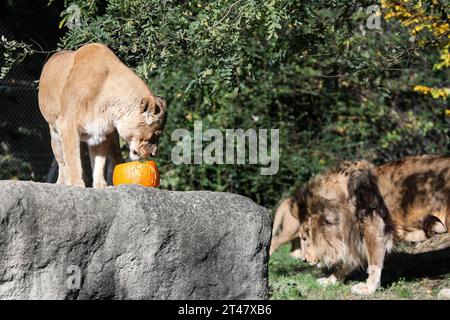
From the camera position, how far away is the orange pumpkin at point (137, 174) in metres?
5.98

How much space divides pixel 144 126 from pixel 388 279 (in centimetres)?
349

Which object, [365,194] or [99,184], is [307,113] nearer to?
[365,194]

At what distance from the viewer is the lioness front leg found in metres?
7.86

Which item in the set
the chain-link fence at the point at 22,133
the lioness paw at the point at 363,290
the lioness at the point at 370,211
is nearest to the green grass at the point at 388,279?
the lioness paw at the point at 363,290

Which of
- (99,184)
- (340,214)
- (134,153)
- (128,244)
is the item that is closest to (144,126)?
(134,153)

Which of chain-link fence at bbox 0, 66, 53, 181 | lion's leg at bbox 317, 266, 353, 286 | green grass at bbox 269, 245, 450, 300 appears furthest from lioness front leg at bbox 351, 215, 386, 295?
chain-link fence at bbox 0, 66, 53, 181

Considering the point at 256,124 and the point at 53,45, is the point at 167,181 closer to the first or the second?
the point at 256,124

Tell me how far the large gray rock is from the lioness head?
0.93 m

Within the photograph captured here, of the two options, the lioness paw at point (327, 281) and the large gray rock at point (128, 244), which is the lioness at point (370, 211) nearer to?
the lioness paw at point (327, 281)

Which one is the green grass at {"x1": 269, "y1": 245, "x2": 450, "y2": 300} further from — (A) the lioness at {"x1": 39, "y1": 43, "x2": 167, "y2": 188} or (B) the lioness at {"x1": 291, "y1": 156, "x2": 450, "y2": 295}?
(A) the lioness at {"x1": 39, "y1": 43, "x2": 167, "y2": 188}

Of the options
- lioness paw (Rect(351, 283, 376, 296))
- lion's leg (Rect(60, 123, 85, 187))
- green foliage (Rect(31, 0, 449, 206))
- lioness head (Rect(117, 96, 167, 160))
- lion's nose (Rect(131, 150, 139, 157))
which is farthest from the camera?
green foliage (Rect(31, 0, 449, 206))

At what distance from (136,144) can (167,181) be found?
5.71 meters

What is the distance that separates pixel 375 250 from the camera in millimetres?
7906

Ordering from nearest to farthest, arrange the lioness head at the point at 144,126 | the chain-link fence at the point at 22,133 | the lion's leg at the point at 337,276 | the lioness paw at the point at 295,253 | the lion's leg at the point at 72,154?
1. the lion's leg at the point at 72,154
2. the lioness head at the point at 144,126
3. the lion's leg at the point at 337,276
4. the lioness paw at the point at 295,253
5. the chain-link fence at the point at 22,133
